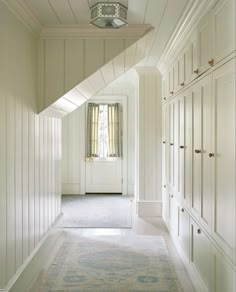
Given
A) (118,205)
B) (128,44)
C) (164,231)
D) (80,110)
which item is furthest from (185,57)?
(80,110)

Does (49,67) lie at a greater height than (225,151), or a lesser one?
greater

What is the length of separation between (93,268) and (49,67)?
1961 mm

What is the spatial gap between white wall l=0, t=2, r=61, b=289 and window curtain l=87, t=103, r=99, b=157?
10.6 ft

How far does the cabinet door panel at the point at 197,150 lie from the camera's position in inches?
98.0

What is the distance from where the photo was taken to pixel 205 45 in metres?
2.33

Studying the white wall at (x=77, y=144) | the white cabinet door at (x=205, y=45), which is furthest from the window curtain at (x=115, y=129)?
the white cabinet door at (x=205, y=45)

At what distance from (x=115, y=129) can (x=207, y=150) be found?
4595mm

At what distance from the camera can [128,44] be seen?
303 cm

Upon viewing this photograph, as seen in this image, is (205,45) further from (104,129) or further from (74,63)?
(104,129)

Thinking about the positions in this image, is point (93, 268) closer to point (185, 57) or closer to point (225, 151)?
point (225, 151)

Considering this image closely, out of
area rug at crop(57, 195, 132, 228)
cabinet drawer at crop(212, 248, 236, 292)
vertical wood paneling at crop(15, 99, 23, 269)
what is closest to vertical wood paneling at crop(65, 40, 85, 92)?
vertical wood paneling at crop(15, 99, 23, 269)

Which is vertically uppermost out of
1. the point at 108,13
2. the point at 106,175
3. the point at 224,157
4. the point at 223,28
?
the point at 108,13

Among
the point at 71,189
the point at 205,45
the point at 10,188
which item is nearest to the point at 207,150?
the point at 205,45

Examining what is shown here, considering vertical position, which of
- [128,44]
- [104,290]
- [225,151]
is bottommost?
[104,290]
